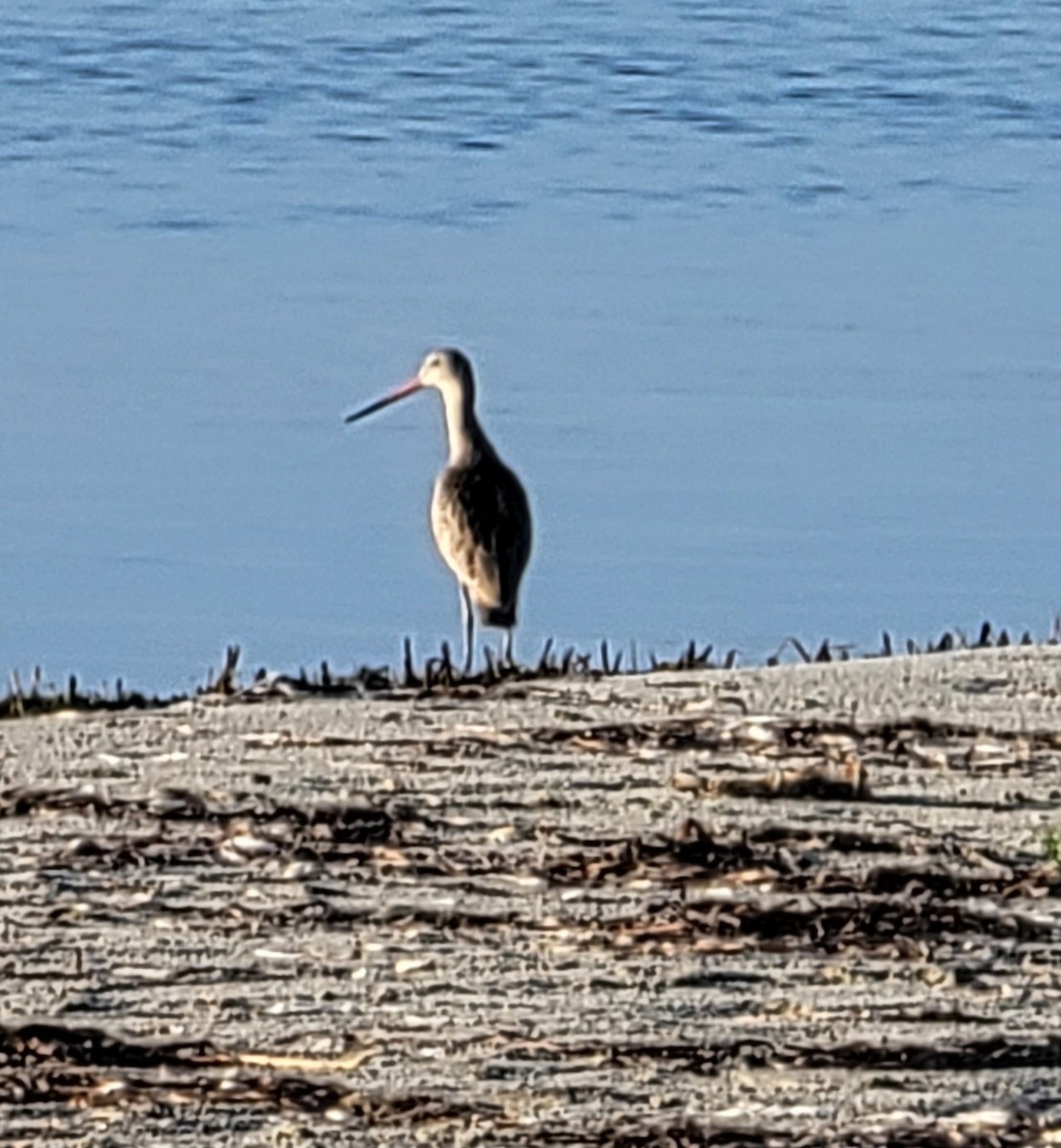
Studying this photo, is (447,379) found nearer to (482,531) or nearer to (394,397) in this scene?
(394,397)

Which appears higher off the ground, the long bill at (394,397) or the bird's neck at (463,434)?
the bird's neck at (463,434)

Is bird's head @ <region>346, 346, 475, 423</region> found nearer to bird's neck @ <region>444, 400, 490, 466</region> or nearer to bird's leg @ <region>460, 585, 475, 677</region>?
bird's neck @ <region>444, 400, 490, 466</region>

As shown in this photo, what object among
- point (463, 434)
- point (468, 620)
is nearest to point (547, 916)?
point (468, 620)

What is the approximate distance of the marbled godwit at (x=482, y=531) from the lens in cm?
1554

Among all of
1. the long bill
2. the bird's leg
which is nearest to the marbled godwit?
the bird's leg

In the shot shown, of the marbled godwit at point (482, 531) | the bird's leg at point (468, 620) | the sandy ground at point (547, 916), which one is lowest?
the bird's leg at point (468, 620)

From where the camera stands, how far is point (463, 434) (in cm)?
1683

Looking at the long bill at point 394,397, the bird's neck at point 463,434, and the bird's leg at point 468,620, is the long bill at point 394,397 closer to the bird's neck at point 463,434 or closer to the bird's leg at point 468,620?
the bird's neck at point 463,434

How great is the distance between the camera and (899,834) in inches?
401

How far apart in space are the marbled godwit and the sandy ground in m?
3.42

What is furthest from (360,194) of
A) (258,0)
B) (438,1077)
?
(438,1077)

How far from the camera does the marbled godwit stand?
1554cm

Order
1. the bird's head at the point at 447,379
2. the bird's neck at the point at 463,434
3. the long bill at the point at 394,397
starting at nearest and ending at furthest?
the bird's neck at the point at 463,434
the bird's head at the point at 447,379
the long bill at the point at 394,397

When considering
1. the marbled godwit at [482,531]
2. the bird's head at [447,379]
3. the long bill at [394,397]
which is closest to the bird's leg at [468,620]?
the marbled godwit at [482,531]
